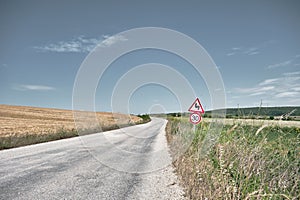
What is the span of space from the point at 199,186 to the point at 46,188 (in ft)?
10.4

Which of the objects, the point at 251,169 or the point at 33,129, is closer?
the point at 251,169

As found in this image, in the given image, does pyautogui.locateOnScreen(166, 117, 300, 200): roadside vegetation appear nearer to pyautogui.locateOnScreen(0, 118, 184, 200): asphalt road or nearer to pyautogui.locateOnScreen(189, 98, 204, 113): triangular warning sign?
pyautogui.locateOnScreen(0, 118, 184, 200): asphalt road

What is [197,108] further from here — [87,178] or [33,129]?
[33,129]

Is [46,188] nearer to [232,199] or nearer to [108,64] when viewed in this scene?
[232,199]

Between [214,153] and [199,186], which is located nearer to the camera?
[199,186]

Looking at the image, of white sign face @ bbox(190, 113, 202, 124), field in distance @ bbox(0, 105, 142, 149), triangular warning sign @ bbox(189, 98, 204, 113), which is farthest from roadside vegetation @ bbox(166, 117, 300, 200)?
field in distance @ bbox(0, 105, 142, 149)

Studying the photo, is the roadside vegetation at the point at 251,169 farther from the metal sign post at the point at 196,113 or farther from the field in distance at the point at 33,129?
the field in distance at the point at 33,129

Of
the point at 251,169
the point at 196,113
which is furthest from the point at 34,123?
the point at 251,169

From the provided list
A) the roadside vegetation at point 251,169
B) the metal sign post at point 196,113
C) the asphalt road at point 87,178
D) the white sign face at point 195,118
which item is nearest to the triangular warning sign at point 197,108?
the metal sign post at point 196,113

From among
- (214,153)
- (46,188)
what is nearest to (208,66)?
(214,153)

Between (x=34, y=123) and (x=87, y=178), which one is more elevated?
(x=34, y=123)

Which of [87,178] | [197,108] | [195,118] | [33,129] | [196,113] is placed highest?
[197,108]

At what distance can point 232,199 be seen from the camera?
3268 millimetres

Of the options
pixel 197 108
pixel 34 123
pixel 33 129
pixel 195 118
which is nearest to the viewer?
pixel 195 118
